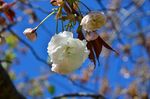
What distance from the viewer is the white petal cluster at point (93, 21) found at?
1225mm

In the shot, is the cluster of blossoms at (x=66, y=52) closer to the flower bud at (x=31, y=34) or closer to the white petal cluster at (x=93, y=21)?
the white petal cluster at (x=93, y=21)

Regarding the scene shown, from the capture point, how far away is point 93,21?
4.09 feet

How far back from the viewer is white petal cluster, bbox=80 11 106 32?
4.02 feet

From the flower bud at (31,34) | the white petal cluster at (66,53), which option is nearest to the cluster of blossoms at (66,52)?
the white petal cluster at (66,53)

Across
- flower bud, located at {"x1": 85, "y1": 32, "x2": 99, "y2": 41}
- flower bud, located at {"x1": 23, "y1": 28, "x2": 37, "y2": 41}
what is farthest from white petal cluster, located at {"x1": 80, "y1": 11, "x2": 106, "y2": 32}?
flower bud, located at {"x1": 23, "y1": 28, "x2": 37, "y2": 41}

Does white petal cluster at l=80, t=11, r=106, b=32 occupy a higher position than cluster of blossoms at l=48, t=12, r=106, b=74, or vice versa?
white petal cluster at l=80, t=11, r=106, b=32

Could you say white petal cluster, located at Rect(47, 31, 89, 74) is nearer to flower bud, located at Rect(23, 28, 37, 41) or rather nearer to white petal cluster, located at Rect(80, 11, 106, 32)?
white petal cluster, located at Rect(80, 11, 106, 32)

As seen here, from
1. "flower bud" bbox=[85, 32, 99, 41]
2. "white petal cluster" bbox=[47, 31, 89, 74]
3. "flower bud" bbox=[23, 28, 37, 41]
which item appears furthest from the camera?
"flower bud" bbox=[23, 28, 37, 41]

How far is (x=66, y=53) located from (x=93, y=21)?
0.48 ft

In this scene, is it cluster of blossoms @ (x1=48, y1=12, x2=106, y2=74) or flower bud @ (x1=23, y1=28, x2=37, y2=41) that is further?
flower bud @ (x1=23, y1=28, x2=37, y2=41)

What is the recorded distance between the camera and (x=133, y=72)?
238 inches

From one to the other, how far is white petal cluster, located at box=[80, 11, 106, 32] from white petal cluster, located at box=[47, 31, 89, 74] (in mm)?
69

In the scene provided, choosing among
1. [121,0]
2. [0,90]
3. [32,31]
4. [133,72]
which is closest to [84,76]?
[133,72]

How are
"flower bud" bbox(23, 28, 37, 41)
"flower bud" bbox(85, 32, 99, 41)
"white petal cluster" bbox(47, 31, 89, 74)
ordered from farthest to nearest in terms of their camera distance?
"flower bud" bbox(23, 28, 37, 41) → "flower bud" bbox(85, 32, 99, 41) → "white petal cluster" bbox(47, 31, 89, 74)
